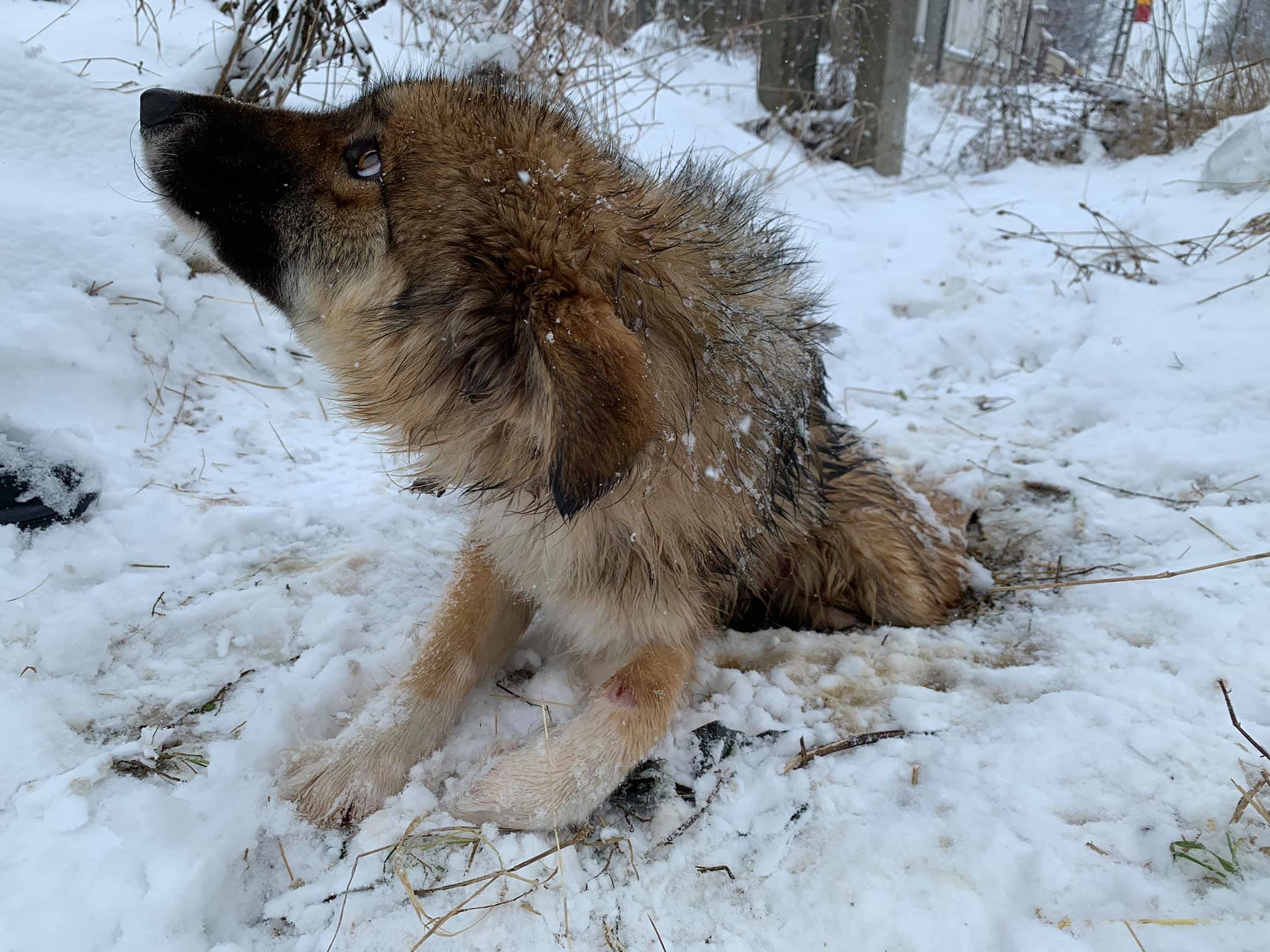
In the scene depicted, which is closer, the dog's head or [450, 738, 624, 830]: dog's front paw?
the dog's head

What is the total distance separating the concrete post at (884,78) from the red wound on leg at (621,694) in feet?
25.3

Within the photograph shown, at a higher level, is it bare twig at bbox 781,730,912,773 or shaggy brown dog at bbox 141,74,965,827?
shaggy brown dog at bbox 141,74,965,827

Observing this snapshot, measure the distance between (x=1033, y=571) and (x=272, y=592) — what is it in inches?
109

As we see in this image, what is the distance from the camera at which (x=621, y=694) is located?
2.01 meters

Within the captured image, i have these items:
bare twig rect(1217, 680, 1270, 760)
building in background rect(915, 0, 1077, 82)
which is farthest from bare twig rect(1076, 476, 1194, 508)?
building in background rect(915, 0, 1077, 82)

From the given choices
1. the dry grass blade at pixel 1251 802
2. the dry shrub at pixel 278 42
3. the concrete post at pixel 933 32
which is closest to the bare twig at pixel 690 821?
the dry grass blade at pixel 1251 802

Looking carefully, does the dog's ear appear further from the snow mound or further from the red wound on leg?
the snow mound

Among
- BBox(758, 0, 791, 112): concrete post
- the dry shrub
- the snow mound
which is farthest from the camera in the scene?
BBox(758, 0, 791, 112): concrete post

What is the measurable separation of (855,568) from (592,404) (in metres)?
1.65

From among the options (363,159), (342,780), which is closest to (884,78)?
(363,159)

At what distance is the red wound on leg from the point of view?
1984mm

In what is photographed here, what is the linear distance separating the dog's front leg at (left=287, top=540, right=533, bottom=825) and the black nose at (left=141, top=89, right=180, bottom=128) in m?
1.44

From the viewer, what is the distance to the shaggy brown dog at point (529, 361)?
5.37 ft

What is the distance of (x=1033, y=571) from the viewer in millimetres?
2844
